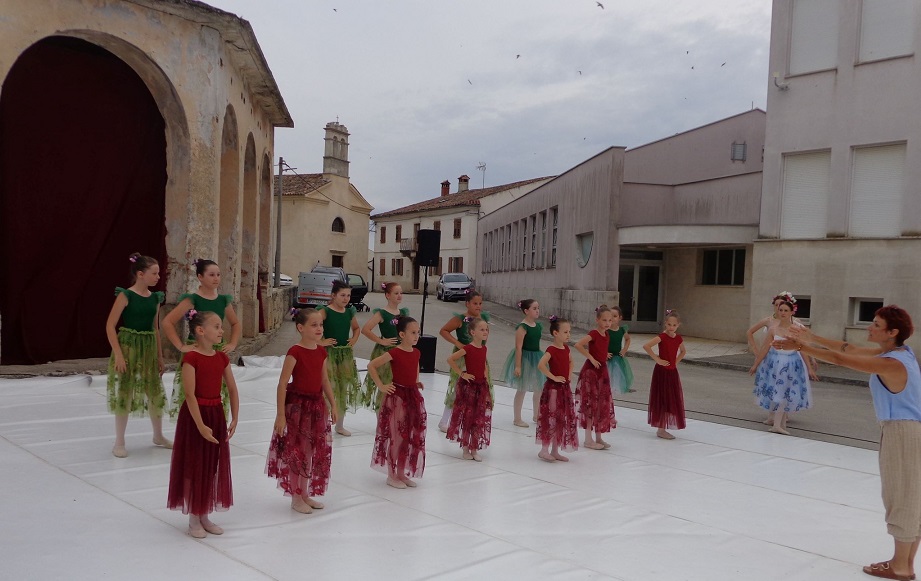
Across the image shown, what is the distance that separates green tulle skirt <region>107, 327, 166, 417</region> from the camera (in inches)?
241

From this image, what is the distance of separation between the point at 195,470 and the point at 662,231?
55.0ft

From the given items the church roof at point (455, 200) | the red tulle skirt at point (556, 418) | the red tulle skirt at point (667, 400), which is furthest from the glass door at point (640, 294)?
the church roof at point (455, 200)

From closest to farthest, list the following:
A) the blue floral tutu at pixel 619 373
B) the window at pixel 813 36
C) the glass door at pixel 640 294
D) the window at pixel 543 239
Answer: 1. the blue floral tutu at pixel 619 373
2. the window at pixel 813 36
3. the glass door at pixel 640 294
4. the window at pixel 543 239

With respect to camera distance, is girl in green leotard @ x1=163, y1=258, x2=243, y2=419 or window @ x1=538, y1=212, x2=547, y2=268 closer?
girl in green leotard @ x1=163, y1=258, x2=243, y2=419

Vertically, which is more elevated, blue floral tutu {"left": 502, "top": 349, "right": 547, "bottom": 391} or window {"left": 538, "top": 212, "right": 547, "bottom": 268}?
window {"left": 538, "top": 212, "right": 547, "bottom": 268}

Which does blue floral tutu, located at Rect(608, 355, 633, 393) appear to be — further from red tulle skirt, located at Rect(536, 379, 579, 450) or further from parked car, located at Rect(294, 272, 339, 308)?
parked car, located at Rect(294, 272, 339, 308)

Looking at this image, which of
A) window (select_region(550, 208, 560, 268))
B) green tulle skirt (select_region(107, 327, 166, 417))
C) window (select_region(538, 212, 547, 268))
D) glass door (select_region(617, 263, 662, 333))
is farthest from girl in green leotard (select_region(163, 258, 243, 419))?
window (select_region(538, 212, 547, 268))

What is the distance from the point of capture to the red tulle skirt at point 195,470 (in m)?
4.23

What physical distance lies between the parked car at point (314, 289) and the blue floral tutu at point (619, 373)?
56.9 feet

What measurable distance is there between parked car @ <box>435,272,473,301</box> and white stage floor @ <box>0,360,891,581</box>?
105 ft

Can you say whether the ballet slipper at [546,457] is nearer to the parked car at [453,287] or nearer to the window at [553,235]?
the window at [553,235]

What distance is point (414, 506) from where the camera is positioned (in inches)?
198

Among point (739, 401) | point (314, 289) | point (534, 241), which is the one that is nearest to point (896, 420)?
point (739, 401)

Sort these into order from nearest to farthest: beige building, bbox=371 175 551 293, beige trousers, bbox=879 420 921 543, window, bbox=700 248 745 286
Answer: beige trousers, bbox=879 420 921 543
window, bbox=700 248 745 286
beige building, bbox=371 175 551 293
